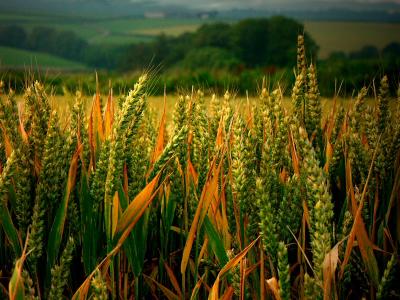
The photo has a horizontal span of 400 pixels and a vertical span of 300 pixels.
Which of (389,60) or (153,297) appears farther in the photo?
(389,60)

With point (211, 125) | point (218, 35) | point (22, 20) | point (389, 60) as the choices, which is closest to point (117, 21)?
point (22, 20)

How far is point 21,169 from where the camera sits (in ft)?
3.53

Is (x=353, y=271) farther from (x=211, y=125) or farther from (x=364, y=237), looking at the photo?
(x=211, y=125)

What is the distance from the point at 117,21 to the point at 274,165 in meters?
88.1

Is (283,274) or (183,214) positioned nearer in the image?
(283,274)

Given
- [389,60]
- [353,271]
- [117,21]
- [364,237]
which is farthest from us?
[117,21]

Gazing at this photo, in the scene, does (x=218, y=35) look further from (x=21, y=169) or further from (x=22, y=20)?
(x=22, y=20)

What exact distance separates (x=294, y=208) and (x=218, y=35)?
3335 centimetres

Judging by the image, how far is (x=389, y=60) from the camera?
14.8m

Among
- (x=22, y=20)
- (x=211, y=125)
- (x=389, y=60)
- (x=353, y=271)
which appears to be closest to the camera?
(x=353, y=271)

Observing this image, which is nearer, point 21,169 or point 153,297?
point 21,169

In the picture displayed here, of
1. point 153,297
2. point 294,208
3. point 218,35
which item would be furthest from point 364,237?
point 218,35

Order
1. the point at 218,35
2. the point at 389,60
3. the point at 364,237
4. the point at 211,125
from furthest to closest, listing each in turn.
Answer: the point at 218,35 → the point at 389,60 → the point at 211,125 → the point at 364,237

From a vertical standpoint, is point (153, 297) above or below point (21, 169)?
below
